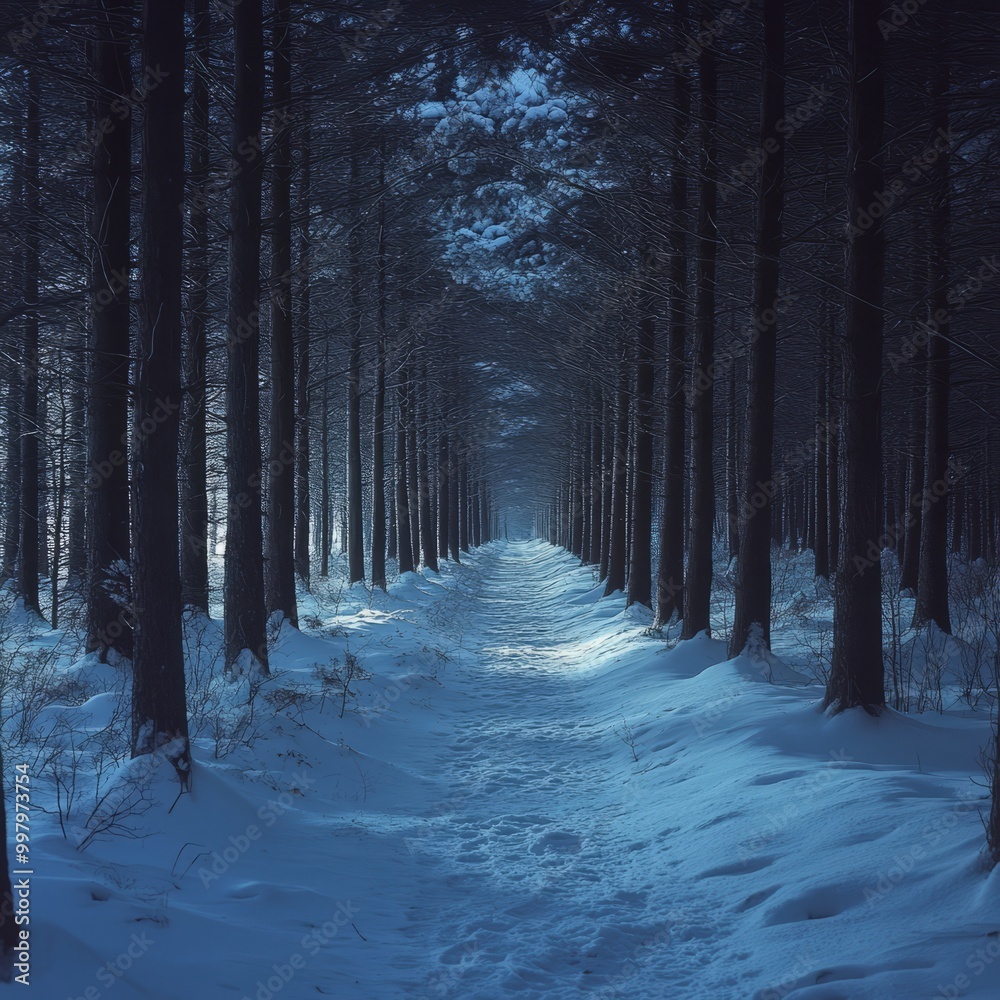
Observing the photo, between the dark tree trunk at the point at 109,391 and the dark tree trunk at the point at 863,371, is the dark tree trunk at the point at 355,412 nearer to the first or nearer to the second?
the dark tree trunk at the point at 109,391

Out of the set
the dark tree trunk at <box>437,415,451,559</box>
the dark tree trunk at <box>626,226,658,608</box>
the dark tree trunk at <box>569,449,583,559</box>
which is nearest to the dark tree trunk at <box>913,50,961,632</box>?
the dark tree trunk at <box>626,226,658,608</box>

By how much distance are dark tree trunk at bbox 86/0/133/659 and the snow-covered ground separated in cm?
65

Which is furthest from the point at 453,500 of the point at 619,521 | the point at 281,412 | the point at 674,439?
the point at 281,412

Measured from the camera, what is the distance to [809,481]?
32000 millimetres

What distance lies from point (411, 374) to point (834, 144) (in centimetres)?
1756

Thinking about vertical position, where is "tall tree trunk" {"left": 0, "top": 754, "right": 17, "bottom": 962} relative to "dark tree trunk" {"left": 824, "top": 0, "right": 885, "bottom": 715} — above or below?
below

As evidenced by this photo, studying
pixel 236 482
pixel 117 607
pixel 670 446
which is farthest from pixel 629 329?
pixel 117 607

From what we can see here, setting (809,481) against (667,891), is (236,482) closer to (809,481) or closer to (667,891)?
(667,891)

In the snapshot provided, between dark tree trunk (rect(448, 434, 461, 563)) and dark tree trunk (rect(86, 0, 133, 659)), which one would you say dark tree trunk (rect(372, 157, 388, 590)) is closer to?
dark tree trunk (rect(86, 0, 133, 659))

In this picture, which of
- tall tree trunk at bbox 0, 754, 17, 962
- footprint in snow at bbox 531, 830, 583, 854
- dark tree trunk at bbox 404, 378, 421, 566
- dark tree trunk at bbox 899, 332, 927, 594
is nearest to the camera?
tall tree trunk at bbox 0, 754, 17, 962

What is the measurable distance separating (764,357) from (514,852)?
6400mm

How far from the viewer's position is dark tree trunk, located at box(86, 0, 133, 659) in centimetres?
790

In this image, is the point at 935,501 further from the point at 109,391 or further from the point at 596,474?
the point at 596,474

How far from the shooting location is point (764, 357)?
9.03m
